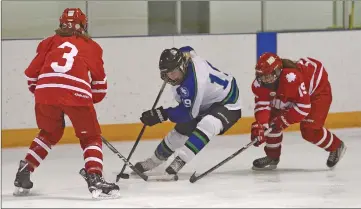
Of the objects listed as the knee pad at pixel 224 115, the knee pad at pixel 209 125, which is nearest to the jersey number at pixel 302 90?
the knee pad at pixel 224 115

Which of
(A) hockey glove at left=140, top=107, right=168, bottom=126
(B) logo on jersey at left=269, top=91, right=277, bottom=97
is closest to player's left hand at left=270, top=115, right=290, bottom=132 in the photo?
(B) logo on jersey at left=269, top=91, right=277, bottom=97

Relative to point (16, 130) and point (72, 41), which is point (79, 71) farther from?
point (16, 130)

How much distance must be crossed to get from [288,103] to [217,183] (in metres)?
0.66

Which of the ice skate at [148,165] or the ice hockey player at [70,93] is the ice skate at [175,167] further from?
the ice hockey player at [70,93]

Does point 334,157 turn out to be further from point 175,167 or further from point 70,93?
point 70,93

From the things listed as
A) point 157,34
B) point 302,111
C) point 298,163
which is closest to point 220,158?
point 298,163

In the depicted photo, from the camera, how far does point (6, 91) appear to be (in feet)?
23.1

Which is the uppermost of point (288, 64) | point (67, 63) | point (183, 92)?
point (67, 63)

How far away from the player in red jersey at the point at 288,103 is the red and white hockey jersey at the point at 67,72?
102cm

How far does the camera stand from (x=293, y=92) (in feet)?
18.4

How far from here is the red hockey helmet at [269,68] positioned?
5.52m

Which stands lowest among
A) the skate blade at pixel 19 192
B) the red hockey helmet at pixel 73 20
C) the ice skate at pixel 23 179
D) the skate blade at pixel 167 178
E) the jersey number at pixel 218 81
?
the skate blade at pixel 167 178

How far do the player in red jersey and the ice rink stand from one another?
16 centimetres

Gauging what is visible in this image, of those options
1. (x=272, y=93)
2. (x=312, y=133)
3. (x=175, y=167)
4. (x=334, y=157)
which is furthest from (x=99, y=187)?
(x=334, y=157)
